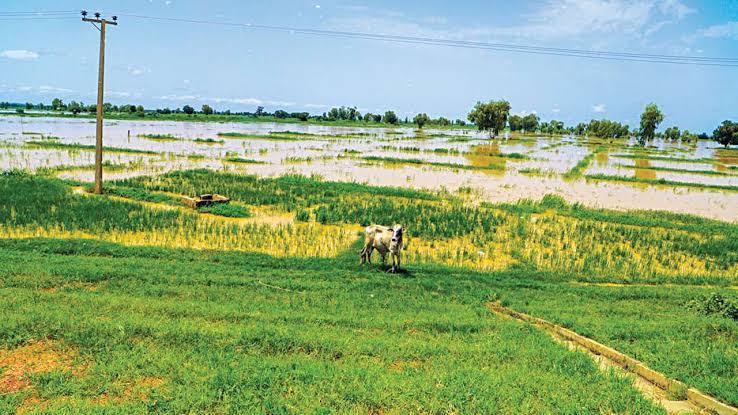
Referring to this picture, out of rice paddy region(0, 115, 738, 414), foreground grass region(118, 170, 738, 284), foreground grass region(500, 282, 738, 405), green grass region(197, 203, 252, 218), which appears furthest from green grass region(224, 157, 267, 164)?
foreground grass region(500, 282, 738, 405)

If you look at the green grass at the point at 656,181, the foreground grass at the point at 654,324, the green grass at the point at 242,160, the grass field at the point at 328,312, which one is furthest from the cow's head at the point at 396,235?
the green grass at the point at 656,181

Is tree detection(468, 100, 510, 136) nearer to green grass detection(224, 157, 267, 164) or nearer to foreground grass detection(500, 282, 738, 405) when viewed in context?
green grass detection(224, 157, 267, 164)

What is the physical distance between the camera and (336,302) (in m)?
9.06

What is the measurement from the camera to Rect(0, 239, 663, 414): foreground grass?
4.98m

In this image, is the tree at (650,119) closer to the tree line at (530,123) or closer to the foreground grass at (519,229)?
the tree line at (530,123)

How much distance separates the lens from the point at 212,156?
4322cm

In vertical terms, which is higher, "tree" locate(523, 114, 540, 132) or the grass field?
"tree" locate(523, 114, 540, 132)

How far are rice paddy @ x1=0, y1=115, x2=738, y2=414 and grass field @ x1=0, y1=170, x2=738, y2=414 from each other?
4 cm

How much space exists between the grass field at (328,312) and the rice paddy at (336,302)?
39 mm

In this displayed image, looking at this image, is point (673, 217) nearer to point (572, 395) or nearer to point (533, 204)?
point (533, 204)

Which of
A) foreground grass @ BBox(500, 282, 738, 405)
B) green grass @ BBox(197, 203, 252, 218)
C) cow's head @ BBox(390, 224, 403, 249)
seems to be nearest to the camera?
foreground grass @ BBox(500, 282, 738, 405)

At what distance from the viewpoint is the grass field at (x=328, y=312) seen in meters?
5.16

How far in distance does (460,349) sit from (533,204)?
65.4ft

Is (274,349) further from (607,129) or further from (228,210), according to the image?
(607,129)
